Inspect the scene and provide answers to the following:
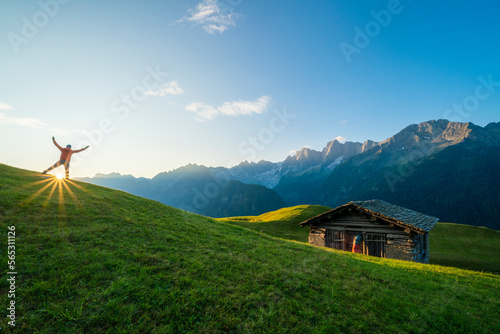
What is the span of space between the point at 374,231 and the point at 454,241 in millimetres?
37909

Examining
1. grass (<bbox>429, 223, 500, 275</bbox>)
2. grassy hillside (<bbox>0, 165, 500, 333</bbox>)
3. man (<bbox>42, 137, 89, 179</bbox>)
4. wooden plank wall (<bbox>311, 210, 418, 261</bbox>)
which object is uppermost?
man (<bbox>42, 137, 89, 179</bbox>)

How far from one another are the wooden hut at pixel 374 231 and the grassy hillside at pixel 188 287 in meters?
8.17

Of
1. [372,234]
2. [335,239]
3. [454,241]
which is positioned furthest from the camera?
[454,241]

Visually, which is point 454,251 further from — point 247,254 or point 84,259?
point 84,259

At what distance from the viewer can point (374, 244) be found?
23.2 meters

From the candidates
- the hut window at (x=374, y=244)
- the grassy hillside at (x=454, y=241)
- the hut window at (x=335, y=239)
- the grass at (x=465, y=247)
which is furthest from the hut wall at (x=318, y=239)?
the grass at (x=465, y=247)

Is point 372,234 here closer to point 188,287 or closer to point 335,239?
point 335,239

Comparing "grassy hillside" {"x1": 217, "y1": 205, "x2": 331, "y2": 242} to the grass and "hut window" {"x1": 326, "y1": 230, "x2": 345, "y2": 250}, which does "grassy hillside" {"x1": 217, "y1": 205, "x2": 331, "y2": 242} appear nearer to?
"hut window" {"x1": 326, "y1": 230, "x2": 345, "y2": 250}

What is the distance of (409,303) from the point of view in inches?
336

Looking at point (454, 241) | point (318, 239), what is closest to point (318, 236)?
point (318, 239)

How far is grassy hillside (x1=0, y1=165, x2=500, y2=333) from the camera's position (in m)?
5.60

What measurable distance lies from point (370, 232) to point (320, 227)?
5.71 meters

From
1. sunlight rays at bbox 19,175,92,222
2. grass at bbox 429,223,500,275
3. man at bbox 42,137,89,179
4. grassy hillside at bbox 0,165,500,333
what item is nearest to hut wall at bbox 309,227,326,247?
grassy hillside at bbox 0,165,500,333

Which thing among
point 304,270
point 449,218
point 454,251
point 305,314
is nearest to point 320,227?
point 304,270
